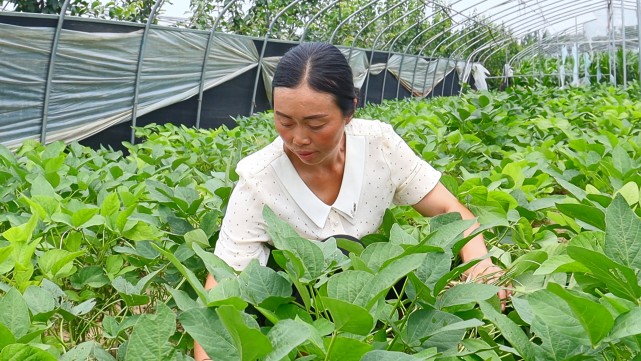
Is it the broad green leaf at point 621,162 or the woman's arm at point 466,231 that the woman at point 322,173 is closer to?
the woman's arm at point 466,231

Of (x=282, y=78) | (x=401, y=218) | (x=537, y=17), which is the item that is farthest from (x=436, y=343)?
(x=537, y=17)

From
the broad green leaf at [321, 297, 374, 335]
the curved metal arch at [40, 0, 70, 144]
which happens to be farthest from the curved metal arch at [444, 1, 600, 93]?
the broad green leaf at [321, 297, 374, 335]

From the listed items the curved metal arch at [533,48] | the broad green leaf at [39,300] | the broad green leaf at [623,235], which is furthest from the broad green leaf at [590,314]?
the curved metal arch at [533,48]

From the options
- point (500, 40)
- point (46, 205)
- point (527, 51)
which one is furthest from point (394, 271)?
point (527, 51)

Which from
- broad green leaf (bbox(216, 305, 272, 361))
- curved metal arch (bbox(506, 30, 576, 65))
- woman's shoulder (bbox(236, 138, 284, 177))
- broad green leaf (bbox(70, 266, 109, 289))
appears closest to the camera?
broad green leaf (bbox(216, 305, 272, 361))

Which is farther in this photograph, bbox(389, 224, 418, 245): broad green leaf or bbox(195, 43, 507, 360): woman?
bbox(195, 43, 507, 360): woman

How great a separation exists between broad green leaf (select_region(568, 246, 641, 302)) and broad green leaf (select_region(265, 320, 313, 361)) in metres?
0.42

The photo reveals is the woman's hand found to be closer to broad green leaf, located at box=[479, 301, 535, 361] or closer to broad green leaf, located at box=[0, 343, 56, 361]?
broad green leaf, located at box=[479, 301, 535, 361]

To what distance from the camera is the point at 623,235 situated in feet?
3.92

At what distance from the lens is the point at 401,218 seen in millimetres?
2320

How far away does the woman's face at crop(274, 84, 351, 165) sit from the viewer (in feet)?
6.14

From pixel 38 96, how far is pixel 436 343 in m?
7.59

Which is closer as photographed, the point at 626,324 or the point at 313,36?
the point at 626,324

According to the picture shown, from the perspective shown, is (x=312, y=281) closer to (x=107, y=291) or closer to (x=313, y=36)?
(x=107, y=291)
